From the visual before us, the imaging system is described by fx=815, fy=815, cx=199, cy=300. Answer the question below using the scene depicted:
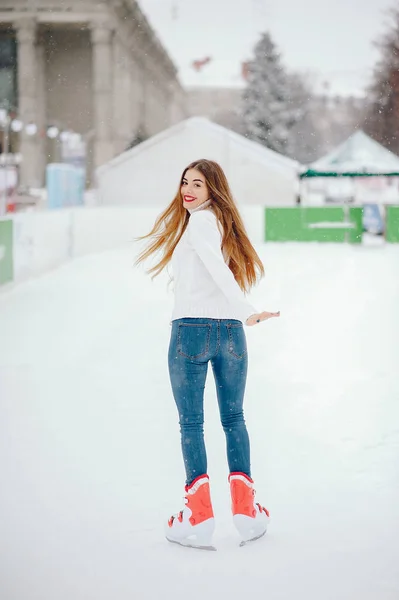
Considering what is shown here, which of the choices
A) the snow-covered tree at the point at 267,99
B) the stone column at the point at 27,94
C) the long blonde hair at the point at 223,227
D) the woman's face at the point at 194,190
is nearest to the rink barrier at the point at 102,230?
the long blonde hair at the point at 223,227

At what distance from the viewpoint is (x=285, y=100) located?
4281cm

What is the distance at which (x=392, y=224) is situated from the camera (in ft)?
64.6

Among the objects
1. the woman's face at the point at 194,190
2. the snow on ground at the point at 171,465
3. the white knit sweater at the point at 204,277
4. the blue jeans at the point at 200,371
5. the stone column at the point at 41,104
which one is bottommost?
the snow on ground at the point at 171,465

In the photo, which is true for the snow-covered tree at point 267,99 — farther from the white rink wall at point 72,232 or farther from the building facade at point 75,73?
the white rink wall at point 72,232

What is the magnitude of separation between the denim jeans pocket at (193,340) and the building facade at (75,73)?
34.1 meters

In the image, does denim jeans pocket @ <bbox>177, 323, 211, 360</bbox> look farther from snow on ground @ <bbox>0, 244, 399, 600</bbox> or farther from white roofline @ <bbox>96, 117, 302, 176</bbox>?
white roofline @ <bbox>96, 117, 302, 176</bbox>

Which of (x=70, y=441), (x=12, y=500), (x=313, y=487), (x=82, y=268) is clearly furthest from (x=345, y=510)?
(x=82, y=268)

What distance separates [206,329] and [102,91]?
36052 mm

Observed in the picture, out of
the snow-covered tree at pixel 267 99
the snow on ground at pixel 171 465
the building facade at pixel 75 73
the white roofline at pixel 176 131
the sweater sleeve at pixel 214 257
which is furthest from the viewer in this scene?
the snow-covered tree at pixel 267 99

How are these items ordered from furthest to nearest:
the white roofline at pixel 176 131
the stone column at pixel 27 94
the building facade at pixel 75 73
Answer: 1. the stone column at pixel 27 94
2. the building facade at pixel 75 73
3. the white roofline at pixel 176 131

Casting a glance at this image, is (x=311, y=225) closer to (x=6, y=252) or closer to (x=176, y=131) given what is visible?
(x=176, y=131)

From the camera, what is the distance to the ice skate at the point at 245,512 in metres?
2.67

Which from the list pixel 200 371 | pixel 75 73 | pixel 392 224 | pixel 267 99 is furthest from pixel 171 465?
pixel 267 99

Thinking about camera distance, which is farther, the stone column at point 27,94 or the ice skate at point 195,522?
the stone column at point 27,94
